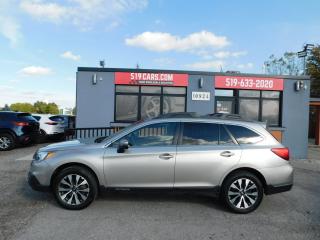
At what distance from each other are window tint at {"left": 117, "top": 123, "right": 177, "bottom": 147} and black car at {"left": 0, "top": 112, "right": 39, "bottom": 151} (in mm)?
9196

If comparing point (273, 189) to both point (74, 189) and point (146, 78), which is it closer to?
point (74, 189)

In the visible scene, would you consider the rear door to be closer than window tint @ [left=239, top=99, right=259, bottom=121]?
Yes

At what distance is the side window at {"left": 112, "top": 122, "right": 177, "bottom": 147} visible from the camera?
5621mm

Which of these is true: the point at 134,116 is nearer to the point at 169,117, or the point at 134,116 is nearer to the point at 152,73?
the point at 152,73

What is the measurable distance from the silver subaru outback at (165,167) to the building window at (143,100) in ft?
24.7

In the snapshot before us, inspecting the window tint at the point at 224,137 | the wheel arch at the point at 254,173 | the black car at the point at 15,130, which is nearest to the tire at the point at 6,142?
the black car at the point at 15,130

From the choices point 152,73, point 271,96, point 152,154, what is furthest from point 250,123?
point 271,96

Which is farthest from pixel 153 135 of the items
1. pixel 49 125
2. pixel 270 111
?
pixel 49 125

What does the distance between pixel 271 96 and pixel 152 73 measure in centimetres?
519

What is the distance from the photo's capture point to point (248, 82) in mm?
13406

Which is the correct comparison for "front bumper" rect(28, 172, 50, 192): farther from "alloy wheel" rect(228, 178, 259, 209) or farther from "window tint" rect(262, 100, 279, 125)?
"window tint" rect(262, 100, 279, 125)

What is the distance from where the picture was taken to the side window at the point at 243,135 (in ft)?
18.8

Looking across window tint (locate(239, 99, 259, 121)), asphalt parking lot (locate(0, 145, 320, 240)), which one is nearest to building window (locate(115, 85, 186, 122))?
window tint (locate(239, 99, 259, 121))

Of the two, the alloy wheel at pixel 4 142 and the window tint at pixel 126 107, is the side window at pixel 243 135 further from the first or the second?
the alloy wheel at pixel 4 142
